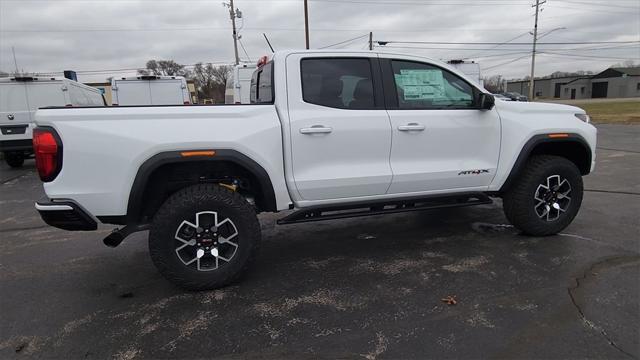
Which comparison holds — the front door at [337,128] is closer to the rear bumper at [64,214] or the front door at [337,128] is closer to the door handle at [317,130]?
the door handle at [317,130]

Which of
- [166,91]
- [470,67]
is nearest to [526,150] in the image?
[166,91]

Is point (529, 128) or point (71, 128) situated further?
point (529, 128)

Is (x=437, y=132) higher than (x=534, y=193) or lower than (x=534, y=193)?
higher

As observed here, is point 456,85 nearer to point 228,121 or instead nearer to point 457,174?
point 457,174

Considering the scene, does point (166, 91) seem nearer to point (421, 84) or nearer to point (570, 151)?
point (421, 84)

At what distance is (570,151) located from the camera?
5.02m

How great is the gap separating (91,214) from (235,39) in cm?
3611

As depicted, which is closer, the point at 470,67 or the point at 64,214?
the point at 64,214

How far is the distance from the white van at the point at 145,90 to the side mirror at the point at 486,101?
11.1 m

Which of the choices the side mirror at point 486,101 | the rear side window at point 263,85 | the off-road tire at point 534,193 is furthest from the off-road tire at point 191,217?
the off-road tire at point 534,193

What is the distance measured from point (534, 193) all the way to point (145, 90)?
40.4 feet

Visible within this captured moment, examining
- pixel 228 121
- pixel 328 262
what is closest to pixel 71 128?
pixel 228 121

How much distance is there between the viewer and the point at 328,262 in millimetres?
4328

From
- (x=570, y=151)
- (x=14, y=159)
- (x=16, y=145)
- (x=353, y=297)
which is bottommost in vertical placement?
(x=353, y=297)
